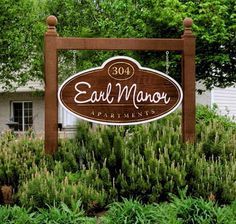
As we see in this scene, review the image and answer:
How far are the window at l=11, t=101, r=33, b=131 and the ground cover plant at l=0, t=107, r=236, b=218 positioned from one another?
67.0ft

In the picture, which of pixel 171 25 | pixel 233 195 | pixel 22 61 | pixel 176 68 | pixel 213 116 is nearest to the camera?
Result: pixel 233 195

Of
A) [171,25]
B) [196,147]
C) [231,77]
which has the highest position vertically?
[171,25]

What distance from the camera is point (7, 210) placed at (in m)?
5.64

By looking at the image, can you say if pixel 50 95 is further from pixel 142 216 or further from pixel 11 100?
pixel 11 100

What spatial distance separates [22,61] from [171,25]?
29.5ft

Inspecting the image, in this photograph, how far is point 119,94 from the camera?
796 cm

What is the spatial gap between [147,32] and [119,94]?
822cm

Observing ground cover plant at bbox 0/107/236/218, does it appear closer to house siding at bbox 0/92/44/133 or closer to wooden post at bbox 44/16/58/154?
wooden post at bbox 44/16/58/154

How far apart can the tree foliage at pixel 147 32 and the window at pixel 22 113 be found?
5943 mm

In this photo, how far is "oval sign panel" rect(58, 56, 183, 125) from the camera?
7.89 metres

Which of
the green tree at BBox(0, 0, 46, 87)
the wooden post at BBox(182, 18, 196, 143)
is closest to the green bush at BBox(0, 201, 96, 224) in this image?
the wooden post at BBox(182, 18, 196, 143)

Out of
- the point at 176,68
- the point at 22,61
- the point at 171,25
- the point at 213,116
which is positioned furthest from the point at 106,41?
the point at 22,61

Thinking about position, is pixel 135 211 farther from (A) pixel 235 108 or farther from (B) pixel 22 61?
(A) pixel 235 108

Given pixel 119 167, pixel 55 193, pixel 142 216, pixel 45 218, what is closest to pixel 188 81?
pixel 119 167
